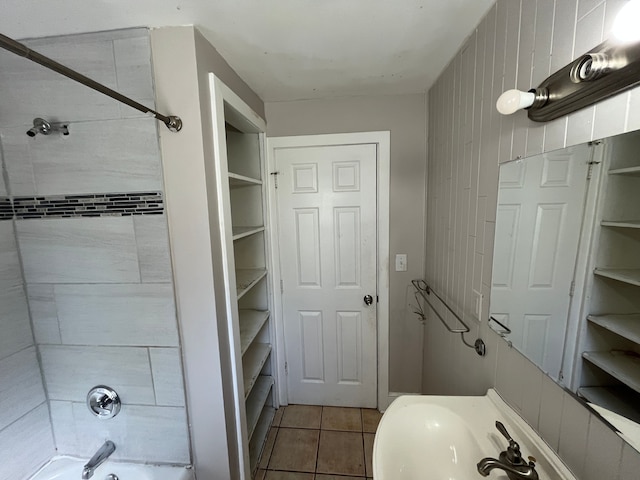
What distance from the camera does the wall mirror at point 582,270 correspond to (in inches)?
21.4

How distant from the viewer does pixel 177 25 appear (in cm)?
99

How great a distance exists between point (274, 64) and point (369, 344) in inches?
75.8

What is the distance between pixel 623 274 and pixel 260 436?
2107mm

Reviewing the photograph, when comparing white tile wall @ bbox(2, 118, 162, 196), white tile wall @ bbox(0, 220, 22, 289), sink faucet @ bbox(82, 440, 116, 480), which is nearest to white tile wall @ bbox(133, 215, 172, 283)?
white tile wall @ bbox(2, 118, 162, 196)

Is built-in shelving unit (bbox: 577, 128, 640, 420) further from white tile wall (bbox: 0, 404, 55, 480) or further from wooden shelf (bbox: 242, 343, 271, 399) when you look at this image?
white tile wall (bbox: 0, 404, 55, 480)

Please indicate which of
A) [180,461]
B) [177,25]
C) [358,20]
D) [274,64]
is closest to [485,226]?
[358,20]

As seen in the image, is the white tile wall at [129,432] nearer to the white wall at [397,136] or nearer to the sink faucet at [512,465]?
the sink faucet at [512,465]

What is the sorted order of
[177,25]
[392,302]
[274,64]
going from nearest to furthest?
[177,25] < [274,64] < [392,302]

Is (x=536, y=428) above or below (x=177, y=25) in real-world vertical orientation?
below

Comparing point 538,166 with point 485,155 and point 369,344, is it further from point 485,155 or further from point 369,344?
point 369,344

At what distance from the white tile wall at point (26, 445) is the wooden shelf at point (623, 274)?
216 cm

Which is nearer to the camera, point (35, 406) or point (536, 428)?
point (536, 428)

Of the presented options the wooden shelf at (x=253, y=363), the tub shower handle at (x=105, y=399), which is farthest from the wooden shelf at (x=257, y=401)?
the tub shower handle at (x=105, y=399)

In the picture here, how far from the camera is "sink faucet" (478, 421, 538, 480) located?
0.67 metres
